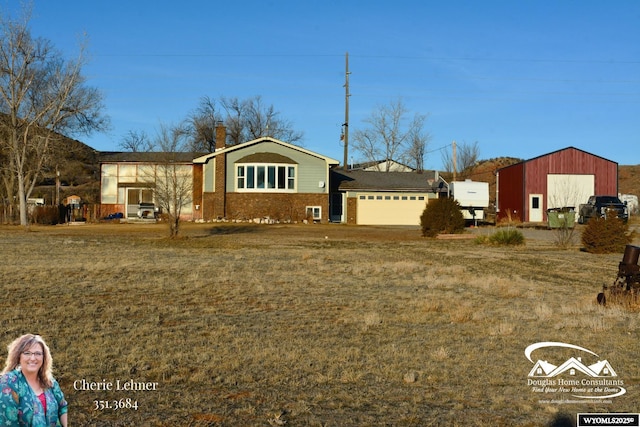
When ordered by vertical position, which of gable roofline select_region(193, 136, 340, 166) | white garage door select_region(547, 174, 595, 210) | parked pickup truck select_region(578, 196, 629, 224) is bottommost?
parked pickup truck select_region(578, 196, 629, 224)

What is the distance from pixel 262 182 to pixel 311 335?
3684cm

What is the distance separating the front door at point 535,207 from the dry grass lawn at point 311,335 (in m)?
34.2

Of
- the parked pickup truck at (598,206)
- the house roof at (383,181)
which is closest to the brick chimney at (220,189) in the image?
the house roof at (383,181)

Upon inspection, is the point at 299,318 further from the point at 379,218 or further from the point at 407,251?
the point at 379,218

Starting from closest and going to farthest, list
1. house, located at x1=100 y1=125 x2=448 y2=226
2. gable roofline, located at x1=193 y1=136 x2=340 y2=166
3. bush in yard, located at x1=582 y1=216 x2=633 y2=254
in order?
bush in yard, located at x1=582 y1=216 x2=633 y2=254, gable roofline, located at x1=193 y1=136 x2=340 y2=166, house, located at x1=100 y1=125 x2=448 y2=226

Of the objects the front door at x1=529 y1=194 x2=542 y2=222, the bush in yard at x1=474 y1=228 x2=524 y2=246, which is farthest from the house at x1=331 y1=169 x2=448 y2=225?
the bush in yard at x1=474 y1=228 x2=524 y2=246

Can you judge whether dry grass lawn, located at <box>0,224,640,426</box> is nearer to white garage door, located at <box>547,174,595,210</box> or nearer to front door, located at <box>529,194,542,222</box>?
front door, located at <box>529,194,542,222</box>

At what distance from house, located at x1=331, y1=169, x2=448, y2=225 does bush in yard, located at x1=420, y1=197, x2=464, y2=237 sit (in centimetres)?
1537

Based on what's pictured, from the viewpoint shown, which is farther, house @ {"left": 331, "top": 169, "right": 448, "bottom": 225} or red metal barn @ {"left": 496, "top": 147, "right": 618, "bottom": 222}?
red metal barn @ {"left": 496, "top": 147, "right": 618, "bottom": 222}

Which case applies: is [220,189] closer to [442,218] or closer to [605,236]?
[442,218]

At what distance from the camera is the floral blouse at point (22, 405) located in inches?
135

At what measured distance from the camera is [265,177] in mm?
45188

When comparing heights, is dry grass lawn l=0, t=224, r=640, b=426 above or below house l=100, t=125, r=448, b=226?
→ below

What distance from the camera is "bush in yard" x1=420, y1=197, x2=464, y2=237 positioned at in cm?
3155
